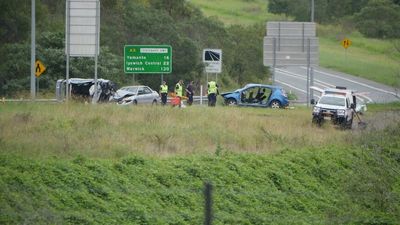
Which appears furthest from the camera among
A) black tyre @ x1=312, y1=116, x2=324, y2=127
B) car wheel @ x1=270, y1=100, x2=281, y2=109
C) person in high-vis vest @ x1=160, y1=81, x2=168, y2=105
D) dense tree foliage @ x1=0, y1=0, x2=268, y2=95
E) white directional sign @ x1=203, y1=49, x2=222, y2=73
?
dense tree foliage @ x1=0, y1=0, x2=268, y2=95

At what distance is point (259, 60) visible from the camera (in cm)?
6631

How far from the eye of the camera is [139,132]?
2422cm

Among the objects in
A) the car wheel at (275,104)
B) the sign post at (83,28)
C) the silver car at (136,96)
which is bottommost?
the car wheel at (275,104)

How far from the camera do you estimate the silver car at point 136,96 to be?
42.5m

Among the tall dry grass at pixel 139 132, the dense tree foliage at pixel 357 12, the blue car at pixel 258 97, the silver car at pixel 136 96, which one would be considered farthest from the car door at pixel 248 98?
the dense tree foliage at pixel 357 12

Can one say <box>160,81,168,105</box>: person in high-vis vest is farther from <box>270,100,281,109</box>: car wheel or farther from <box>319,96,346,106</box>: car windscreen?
<box>319,96,346,106</box>: car windscreen

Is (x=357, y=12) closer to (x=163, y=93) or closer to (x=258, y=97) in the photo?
(x=258, y=97)

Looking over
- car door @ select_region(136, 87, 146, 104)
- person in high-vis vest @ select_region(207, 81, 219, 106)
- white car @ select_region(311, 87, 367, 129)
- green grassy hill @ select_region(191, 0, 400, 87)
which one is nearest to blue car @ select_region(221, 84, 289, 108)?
person in high-vis vest @ select_region(207, 81, 219, 106)

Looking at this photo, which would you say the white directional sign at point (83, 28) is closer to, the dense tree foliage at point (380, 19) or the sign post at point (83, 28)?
the sign post at point (83, 28)

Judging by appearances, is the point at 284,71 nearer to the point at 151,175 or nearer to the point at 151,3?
the point at 151,3

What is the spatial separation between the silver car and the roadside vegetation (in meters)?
12.9

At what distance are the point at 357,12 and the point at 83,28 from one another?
215ft

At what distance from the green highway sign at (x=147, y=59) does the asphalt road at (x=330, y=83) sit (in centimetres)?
1855

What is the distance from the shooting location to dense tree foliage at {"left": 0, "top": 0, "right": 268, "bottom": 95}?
171ft
